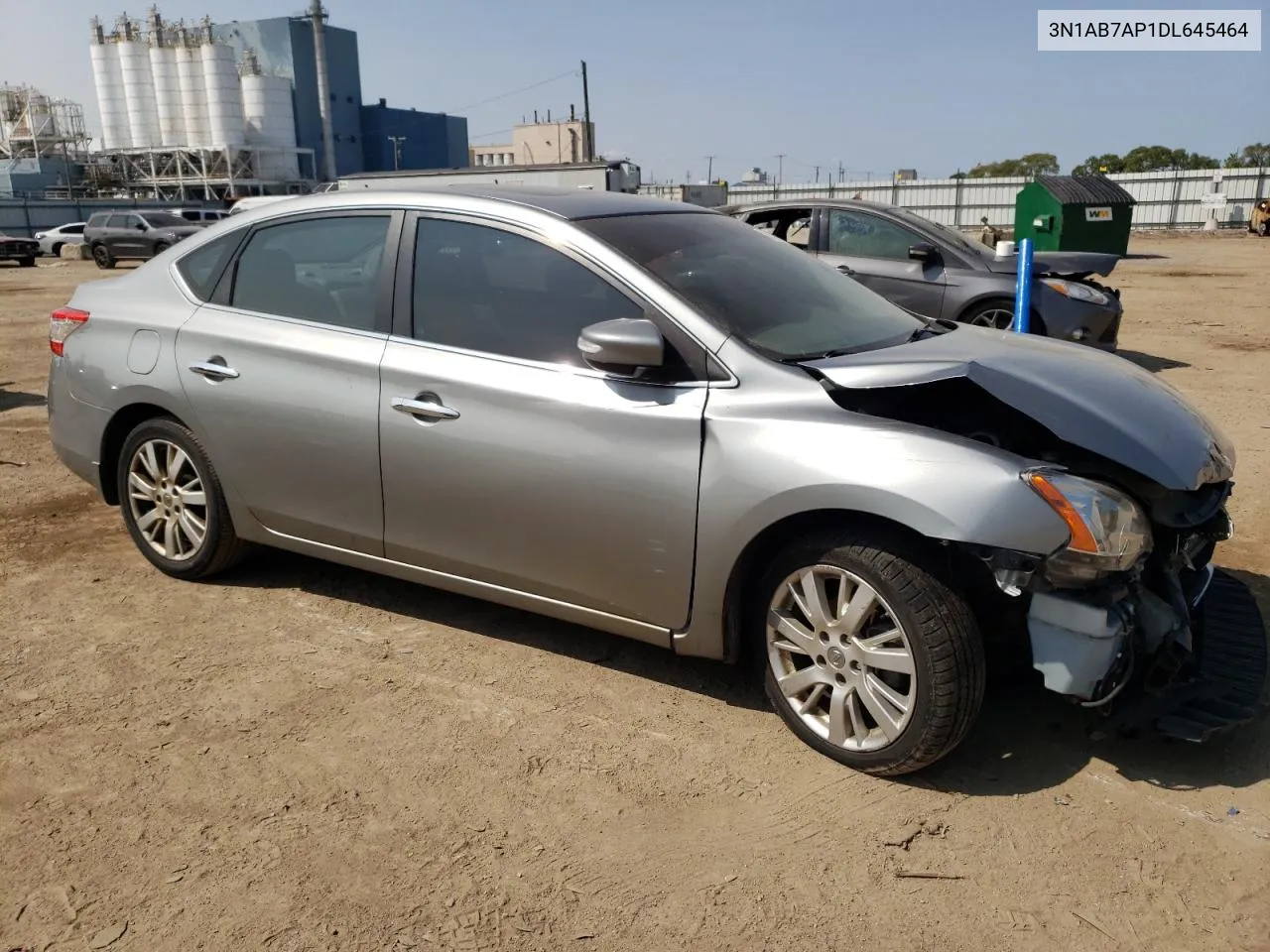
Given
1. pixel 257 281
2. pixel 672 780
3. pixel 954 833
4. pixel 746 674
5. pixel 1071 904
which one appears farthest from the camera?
pixel 257 281

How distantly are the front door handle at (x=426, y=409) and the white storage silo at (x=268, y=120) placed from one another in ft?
254

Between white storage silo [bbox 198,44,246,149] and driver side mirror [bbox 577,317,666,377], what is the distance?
77380 mm

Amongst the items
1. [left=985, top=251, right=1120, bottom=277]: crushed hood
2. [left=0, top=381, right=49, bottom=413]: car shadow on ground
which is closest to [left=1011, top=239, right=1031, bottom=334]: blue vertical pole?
[left=985, top=251, right=1120, bottom=277]: crushed hood

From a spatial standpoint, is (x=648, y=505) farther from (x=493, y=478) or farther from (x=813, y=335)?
(x=813, y=335)

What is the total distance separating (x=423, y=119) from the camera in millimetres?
88750

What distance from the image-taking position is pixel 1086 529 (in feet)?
9.17

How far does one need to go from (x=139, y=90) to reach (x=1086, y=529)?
84.1 metres

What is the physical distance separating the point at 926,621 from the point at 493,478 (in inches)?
59.1

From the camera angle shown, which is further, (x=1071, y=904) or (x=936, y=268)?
(x=936, y=268)

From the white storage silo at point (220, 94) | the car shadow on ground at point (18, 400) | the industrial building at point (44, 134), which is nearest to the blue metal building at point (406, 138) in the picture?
the white storage silo at point (220, 94)

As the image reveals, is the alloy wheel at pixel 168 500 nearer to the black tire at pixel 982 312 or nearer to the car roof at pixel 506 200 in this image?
the car roof at pixel 506 200

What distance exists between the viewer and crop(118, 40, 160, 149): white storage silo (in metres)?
72.9

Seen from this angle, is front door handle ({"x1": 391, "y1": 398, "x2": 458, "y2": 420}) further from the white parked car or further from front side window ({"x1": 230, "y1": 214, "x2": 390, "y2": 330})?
the white parked car

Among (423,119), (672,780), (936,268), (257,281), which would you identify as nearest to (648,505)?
(672,780)
